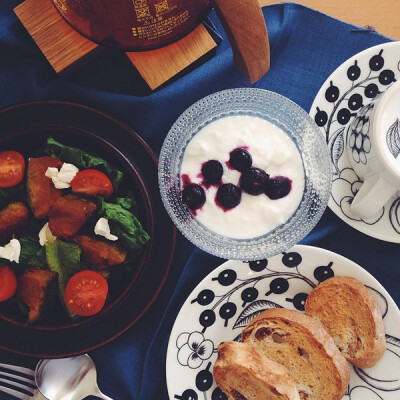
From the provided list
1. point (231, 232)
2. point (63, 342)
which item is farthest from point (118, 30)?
point (63, 342)

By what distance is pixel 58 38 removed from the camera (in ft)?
3.45

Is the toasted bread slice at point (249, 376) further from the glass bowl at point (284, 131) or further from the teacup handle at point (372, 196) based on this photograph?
the teacup handle at point (372, 196)

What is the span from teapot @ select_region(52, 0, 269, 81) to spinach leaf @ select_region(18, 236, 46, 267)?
50 cm

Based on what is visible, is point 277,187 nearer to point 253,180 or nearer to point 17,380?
point 253,180

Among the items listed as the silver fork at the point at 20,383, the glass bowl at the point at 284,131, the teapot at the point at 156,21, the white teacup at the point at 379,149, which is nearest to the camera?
the teapot at the point at 156,21

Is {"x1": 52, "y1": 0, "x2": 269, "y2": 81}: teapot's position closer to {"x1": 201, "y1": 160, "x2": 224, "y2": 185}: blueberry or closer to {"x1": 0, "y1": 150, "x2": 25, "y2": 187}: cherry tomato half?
{"x1": 201, "y1": 160, "x2": 224, "y2": 185}: blueberry

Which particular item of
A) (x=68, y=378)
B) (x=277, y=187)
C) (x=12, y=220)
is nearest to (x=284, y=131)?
(x=277, y=187)

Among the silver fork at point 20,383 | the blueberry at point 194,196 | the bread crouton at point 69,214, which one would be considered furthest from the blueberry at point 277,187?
the silver fork at point 20,383

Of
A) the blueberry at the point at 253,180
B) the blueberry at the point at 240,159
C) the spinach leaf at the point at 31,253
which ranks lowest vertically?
the spinach leaf at the point at 31,253

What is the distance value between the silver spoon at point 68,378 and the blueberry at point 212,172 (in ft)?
1.65

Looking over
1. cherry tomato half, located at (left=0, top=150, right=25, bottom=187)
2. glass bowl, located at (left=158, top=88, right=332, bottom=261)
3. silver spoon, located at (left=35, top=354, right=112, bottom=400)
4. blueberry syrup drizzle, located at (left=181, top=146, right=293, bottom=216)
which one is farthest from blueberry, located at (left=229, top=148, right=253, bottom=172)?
silver spoon, located at (left=35, top=354, right=112, bottom=400)

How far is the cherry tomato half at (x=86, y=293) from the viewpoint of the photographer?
109cm

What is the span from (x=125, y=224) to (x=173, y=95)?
0.30 meters

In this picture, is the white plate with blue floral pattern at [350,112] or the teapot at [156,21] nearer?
the teapot at [156,21]
